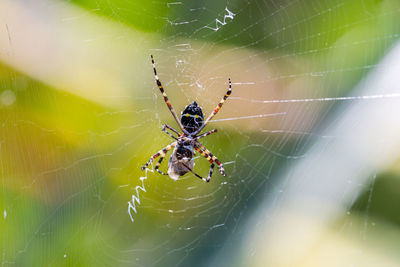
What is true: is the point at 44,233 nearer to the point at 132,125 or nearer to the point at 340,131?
the point at 132,125

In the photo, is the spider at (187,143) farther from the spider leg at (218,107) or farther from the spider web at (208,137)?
the spider web at (208,137)

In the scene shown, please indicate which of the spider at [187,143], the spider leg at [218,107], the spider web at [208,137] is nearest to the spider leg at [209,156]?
the spider at [187,143]

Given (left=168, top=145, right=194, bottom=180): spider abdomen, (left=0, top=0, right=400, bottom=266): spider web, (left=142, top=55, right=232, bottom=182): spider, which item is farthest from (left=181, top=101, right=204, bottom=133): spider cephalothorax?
(left=168, top=145, right=194, bottom=180): spider abdomen

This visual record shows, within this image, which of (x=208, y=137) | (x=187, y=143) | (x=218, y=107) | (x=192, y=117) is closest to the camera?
(x=192, y=117)

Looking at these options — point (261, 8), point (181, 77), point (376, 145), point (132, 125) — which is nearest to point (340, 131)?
point (376, 145)

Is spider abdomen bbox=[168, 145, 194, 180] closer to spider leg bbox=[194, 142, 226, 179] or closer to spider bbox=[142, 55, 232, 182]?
spider bbox=[142, 55, 232, 182]

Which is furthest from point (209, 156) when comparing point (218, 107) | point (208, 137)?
point (218, 107)

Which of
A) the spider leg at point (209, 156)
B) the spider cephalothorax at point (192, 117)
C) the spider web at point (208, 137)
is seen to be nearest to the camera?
the spider web at point (208, 137)

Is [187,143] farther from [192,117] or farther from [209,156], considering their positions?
[192,117]
